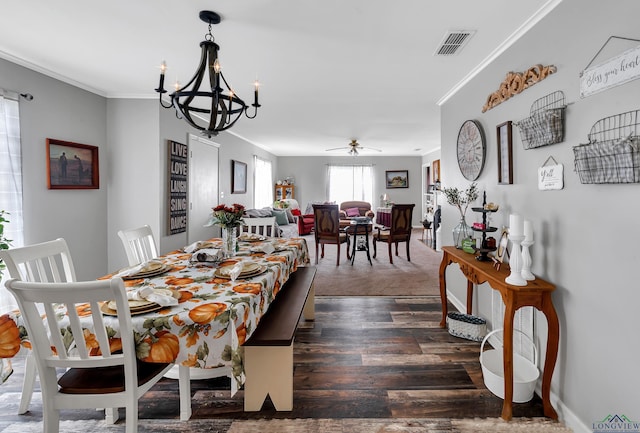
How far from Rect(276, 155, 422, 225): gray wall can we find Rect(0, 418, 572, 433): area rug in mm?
8484

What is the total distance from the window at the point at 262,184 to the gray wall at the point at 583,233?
628cm

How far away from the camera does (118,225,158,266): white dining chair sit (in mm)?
2297

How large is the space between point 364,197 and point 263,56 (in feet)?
25.2

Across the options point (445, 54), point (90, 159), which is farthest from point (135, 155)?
point (445, 54)

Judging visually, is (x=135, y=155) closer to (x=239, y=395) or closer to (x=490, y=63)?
(x=239, y=395)

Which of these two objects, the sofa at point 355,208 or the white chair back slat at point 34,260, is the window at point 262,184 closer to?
the sofa at point 355,208

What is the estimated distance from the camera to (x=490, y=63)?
2.65 m

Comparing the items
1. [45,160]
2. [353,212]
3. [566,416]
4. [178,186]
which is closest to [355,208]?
[353,212]

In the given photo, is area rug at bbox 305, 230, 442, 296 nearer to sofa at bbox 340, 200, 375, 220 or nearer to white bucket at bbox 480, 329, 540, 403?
white bucket at bbox 480, 329, 540, 403

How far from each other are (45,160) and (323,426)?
11.0 ft

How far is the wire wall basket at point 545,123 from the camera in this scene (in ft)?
5.58

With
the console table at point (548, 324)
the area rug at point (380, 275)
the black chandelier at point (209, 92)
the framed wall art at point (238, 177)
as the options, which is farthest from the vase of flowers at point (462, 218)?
the framed wall art at point (238, 177)

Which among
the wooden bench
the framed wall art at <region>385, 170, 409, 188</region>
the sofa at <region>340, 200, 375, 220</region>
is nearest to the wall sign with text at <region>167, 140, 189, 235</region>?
the wooden bench

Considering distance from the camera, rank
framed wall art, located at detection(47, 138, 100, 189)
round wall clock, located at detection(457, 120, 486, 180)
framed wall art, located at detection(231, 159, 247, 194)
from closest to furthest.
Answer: round wall clock, located at detection(457, 120, 486, 180) → framed wall art, located at detection(47, 138, 100, 189) → framed wall art, located at detection(231, 159, 247, 194)
